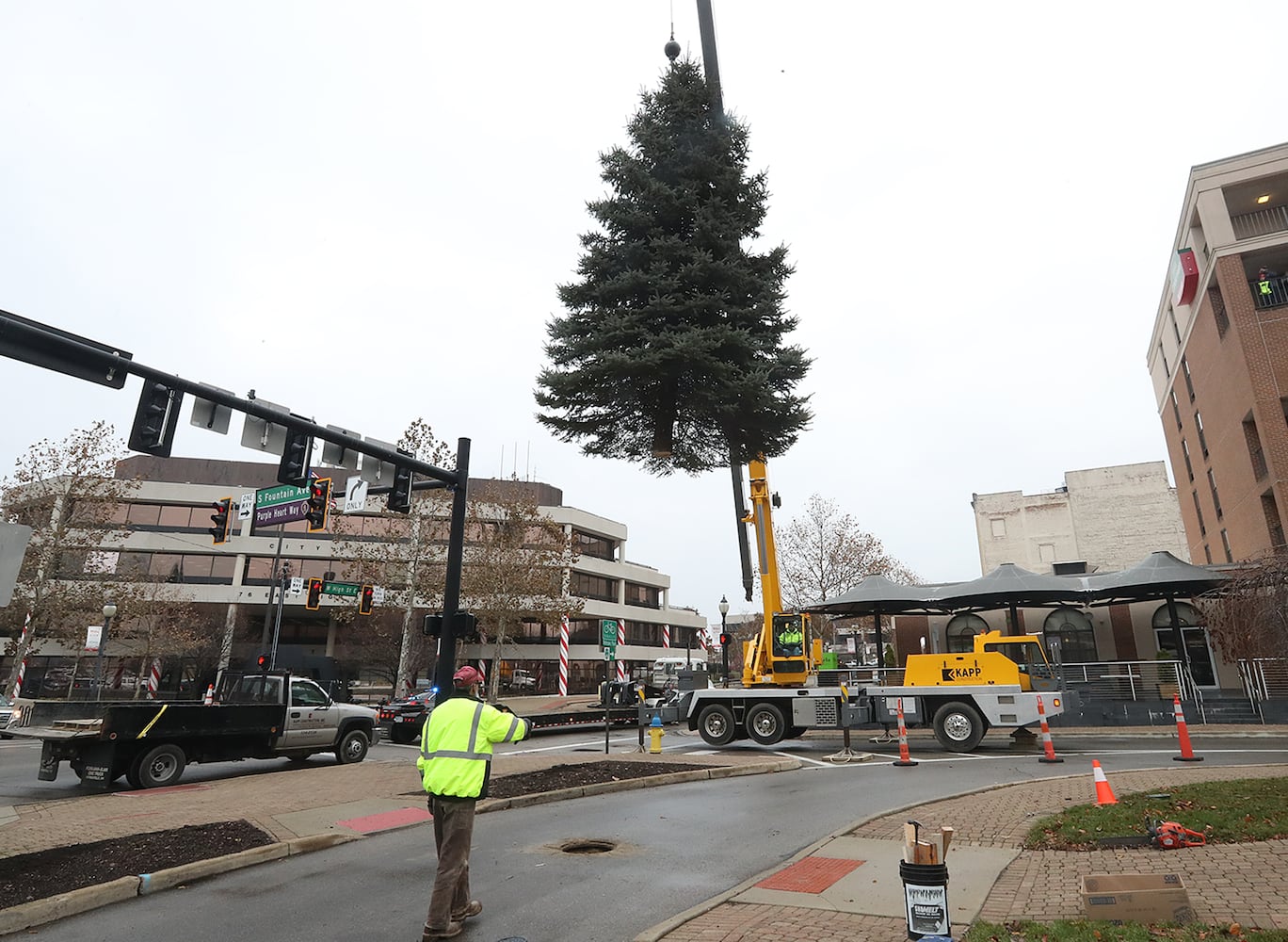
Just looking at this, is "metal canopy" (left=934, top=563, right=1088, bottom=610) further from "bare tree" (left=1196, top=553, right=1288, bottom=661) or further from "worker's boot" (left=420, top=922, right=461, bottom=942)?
"worker's boot" (left=420, top=922, right=461, bottom=942)

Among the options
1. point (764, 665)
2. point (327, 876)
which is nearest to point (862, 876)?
point (327, 876)

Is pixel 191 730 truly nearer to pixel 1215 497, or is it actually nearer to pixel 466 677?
pixel 466 677

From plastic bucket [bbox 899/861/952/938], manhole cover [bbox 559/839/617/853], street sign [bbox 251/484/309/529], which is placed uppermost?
street sign [bbox 251/484/309/529]

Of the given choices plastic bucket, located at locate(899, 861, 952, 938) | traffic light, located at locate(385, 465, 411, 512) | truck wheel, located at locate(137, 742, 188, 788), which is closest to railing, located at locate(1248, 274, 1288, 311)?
traffic light, located at locate(385, 465, 411, 512)

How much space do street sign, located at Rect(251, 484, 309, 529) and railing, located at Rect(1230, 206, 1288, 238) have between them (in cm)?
3562

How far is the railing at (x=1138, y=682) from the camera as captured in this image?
23752mm

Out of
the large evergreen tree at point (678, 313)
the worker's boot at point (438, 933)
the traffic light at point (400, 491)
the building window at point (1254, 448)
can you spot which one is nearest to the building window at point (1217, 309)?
the building window at point (1254, 448)

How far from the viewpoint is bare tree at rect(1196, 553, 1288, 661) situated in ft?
70.4

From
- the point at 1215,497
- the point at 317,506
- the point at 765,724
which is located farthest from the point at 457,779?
the point at 1215,497

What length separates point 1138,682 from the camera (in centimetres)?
2423

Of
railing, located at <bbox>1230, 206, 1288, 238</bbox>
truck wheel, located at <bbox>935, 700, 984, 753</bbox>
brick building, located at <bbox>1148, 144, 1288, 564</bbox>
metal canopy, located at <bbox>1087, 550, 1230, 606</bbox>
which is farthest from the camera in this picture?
railing, located at <bbox>1230, 206, 1288, 238</bbox>

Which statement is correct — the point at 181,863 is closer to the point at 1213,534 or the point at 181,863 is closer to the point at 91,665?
the point at 1213,534

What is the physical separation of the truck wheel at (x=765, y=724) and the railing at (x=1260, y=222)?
1120 inches

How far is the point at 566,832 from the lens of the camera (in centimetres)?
891
